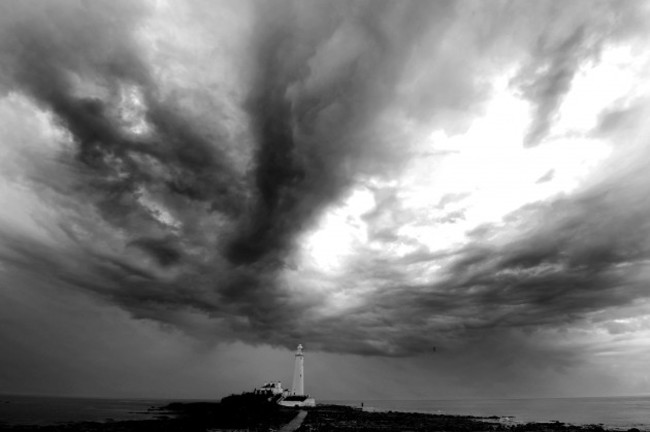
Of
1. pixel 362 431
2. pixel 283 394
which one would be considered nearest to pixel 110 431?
pixel 362 431

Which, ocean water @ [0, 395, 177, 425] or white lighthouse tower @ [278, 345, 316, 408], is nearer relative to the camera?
ocean water @ [0, 395, 177, 425]

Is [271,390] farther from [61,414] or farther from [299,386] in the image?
[61,414]

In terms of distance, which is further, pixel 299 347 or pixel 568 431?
pixel 299 347

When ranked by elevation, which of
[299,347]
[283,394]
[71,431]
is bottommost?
[71,431]

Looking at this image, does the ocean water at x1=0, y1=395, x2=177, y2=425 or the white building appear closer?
the ocean water at x1=0, y1=395, x2=177, y2=425

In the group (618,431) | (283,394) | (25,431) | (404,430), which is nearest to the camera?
(25,431)

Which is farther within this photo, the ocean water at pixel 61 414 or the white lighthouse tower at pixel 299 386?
the white lighthouse tower at pixel 299 386

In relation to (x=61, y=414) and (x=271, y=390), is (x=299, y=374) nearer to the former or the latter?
(x=271, y=390)

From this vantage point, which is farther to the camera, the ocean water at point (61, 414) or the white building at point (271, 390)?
the white building at point (271, 390)

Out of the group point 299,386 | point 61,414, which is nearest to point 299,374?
point 299,386

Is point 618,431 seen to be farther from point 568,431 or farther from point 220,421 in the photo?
point 220,421

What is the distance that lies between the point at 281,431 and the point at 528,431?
31.6 metres

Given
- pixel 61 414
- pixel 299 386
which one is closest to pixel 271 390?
pixel 299 386

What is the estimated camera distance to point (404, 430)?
5253 centimetres
